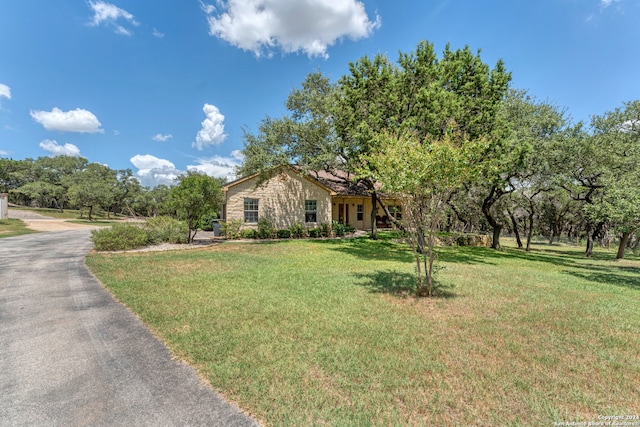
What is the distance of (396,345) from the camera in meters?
4.12

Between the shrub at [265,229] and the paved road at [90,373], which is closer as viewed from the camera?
the paved road at [90,373]

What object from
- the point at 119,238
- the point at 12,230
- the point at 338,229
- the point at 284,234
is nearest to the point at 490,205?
the point at 338,229

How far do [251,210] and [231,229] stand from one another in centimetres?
208

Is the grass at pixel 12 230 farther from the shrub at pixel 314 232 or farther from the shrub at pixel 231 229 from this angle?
the shrub at pixel 314 232

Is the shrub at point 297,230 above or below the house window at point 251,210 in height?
below

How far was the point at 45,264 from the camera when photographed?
9.49 metres

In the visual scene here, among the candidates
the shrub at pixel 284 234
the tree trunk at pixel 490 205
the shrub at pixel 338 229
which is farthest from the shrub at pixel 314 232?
the tree trunk at pixel 490 205

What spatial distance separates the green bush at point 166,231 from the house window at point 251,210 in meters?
4.26

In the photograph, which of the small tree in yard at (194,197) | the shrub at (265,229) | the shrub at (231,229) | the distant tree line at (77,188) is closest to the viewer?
the small tree in yard at (194,197)

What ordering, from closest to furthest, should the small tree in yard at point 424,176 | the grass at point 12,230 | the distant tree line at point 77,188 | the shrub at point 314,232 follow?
the small tree in yard at point 424,176 → the grass at point 12,230 → the shrub at point 314,232 → the distant tree line at point 77,188

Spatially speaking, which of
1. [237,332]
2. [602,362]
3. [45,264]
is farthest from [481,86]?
[45,264]

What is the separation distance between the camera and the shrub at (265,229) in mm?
18969

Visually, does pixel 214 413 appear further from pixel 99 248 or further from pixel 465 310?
pixel 99 248

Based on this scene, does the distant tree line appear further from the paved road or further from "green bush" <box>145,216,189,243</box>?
the paved road
